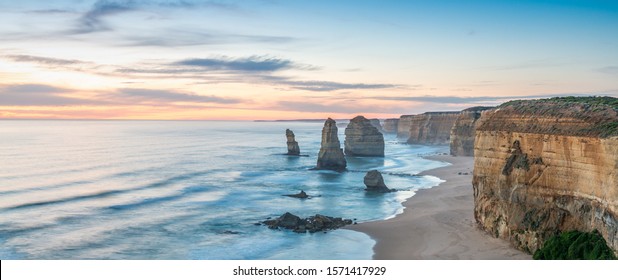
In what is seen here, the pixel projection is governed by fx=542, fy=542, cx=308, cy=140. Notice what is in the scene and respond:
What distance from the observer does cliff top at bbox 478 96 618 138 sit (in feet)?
91.2

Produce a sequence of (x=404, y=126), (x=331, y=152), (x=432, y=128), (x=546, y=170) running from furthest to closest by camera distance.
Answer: (x=404, y=126) < (x=432, y=128) < (x=331, y=152) < (x=546, y=170)

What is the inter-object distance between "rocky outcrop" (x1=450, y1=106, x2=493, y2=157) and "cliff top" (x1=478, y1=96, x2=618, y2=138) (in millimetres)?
74712

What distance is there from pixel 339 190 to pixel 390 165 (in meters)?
34.1

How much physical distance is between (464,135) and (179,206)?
73838mm

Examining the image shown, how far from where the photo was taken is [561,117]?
30.8 m

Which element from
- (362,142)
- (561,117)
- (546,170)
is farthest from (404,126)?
(561,117)

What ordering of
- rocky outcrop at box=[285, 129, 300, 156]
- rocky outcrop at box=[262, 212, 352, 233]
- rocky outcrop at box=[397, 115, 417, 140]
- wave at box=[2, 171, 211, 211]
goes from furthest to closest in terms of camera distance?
rocky outcrop at box=[397, 115, 417, 140], rocky outcrop at box=[285, 129, 300, 156], wave at box=[2, 171, 211, 211], rocky outcrop at box=[262, 212, 352, 233]

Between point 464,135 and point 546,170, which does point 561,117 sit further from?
point 464,135

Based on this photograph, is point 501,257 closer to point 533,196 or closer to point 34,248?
point 533,196

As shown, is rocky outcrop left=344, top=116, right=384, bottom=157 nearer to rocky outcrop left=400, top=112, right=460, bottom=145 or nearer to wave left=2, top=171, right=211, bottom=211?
wave left=2, top=171, right=211, bottom=211

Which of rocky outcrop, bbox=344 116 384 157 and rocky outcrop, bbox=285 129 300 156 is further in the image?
rocky outcrop, bbox=285 129 300 156

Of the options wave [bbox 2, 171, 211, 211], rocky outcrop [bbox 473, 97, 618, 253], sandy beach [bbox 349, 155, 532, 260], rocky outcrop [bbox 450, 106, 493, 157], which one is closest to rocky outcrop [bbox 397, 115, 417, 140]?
rocky outcrop [bbox 450, 106, 493, 157]

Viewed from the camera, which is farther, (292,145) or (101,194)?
(292,145)

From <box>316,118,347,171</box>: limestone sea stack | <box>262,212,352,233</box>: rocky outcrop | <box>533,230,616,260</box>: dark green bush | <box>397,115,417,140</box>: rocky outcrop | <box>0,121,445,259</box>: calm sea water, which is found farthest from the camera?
<box>397,115,417,140</box>: rocky outcrop
